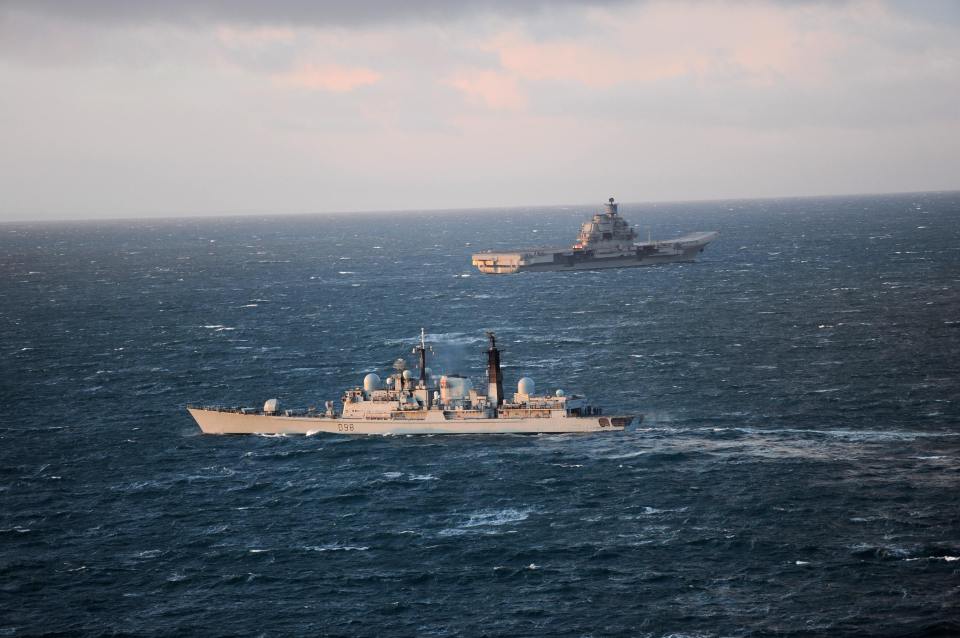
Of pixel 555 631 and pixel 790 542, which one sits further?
pixel 790 542

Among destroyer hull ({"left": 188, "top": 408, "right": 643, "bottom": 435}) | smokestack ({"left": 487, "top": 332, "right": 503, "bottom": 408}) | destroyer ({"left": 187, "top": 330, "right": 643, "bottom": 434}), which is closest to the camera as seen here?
Result: destroyer hull ({"left": 188, "top": 408, "right": 643, "bottom": 435})

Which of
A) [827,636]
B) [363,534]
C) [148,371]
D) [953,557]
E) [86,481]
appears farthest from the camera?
[148,371]

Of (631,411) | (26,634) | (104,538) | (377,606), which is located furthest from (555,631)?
(631,411)

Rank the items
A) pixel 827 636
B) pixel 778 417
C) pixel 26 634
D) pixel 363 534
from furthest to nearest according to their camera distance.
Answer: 1. pixel 778 417
2. pixel 363 534
3. pixel 26 634
4. pixel 827 636

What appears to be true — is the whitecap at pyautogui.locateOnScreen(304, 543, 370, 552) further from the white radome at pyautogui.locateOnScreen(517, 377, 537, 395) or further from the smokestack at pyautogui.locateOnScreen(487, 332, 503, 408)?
the white radome at pyautogui.locateOnScreen(517, 377, 537, 395)

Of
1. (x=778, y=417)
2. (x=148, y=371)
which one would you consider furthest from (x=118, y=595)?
(x=148, y=371)

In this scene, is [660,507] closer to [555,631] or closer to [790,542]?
[790,542]

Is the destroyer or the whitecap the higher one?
the destroyer

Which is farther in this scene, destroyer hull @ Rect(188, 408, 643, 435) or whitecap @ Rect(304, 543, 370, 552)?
destroyer hull @ Rect(188, 408, 643, 435)

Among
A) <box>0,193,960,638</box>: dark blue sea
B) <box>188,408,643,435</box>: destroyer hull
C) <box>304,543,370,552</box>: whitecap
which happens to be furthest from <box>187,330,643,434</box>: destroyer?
<box>304,543,370,552</box>: whitecap

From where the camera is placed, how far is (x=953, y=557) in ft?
214

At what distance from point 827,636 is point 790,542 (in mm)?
13254

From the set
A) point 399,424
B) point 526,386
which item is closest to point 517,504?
point 526,386

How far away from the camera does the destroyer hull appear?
98375 mm
